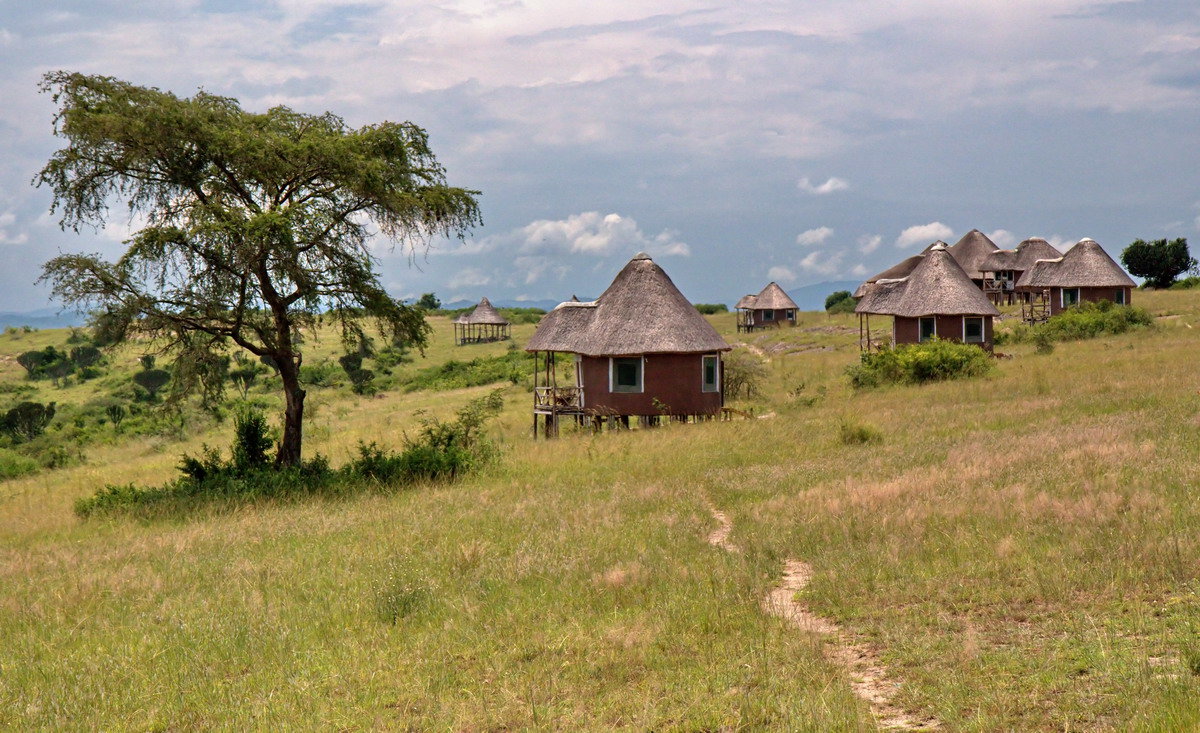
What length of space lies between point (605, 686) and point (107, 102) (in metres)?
14.9

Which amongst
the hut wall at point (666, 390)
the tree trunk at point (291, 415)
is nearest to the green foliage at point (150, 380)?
the hut wall at point (666, 390)

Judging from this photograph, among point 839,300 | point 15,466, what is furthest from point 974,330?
point 839,300

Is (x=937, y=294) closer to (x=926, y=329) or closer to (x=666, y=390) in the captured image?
(x=926, y=329)

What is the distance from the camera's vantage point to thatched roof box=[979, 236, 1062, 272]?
62969 mm

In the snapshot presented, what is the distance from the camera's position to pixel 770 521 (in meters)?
11.0

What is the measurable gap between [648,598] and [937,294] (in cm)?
3344

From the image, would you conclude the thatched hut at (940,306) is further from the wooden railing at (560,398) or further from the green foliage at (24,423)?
the green foliage at (24,423)

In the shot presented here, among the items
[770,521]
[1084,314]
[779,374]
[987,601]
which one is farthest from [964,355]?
[987,601]

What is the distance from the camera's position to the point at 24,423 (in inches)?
1499

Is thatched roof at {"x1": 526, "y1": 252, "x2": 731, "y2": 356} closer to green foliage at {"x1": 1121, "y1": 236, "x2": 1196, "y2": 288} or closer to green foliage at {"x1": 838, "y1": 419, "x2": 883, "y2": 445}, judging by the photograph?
green foliage at {"x1": 838, "y1": 419, "x2": 883, "y2": 445}

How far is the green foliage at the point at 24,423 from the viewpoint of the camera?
37062 mm

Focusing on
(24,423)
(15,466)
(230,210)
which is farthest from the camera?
(24,423)

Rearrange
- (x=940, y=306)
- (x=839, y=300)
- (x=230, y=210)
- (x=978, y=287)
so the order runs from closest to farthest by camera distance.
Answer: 1. (x=230, y=210)
2. (x=940, y=306)
3. (x=978, y=287)
4. (x=839, y=300)

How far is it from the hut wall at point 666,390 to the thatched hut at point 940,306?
14800mm
